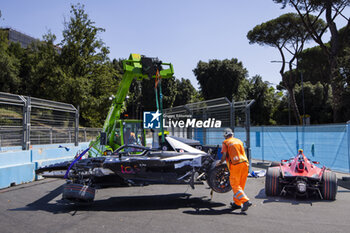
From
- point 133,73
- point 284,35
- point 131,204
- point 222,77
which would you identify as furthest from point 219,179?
point 222,77

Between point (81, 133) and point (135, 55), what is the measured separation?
8952mm

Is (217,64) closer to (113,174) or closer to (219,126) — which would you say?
(219,126)

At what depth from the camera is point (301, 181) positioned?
6789 mm

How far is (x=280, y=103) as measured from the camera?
53281mm

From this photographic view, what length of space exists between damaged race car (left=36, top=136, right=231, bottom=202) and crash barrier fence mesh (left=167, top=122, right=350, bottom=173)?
468cm

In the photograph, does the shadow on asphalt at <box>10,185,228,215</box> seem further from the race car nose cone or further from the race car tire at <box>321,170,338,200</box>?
the race car tire at <box>321,170,338,200</box>

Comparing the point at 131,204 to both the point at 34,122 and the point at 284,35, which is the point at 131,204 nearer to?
the point at 34,122

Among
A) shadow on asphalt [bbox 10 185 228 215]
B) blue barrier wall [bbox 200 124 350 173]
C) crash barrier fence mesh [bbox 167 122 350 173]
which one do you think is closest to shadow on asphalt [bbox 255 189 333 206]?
shadow on asphalt [bbox 10 185 228 215]

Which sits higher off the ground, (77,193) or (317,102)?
(317,102)

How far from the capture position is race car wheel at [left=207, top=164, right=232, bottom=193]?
6.48 meters

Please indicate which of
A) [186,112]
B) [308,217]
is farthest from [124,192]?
[186,112]

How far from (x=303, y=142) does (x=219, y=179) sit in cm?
758

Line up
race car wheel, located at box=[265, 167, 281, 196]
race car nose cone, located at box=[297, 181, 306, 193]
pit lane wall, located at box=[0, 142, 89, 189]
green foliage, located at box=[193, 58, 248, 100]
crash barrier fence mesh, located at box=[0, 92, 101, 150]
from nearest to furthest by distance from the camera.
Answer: race car nose cone, located at box=[297, 181, 306, 193] → race car wheel, located at box=[265, 167, 281, 196] → pit lane wall, located at box=[0, 142, 89, 189] → crash barrier fence mesh, located at box=[0, 92, 101, 150] → green foliage, located at box=[193, 58, 248, 100]

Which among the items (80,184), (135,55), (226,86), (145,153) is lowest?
(80,184)
